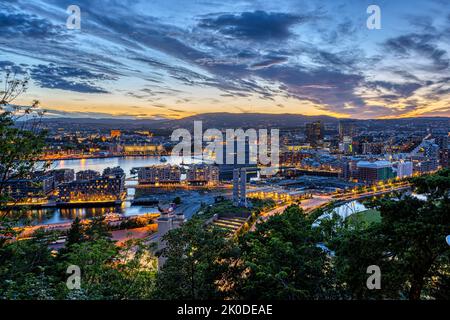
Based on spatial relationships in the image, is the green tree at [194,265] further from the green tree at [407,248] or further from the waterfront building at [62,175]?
the waterfront building at [62,175]

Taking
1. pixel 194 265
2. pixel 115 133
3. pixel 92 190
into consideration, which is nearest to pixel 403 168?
pixel 92 190

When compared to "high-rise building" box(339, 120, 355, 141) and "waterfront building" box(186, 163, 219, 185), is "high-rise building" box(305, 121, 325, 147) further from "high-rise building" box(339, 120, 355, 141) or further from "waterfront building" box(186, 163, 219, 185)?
"waterfront building" box(186, 163, 219, 185)

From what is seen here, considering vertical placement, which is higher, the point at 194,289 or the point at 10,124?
the point at 10,124

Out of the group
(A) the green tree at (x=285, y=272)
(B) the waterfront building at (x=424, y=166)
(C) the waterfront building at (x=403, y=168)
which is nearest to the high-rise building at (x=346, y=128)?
(B) the waterfront building at (x=424, y=166)
